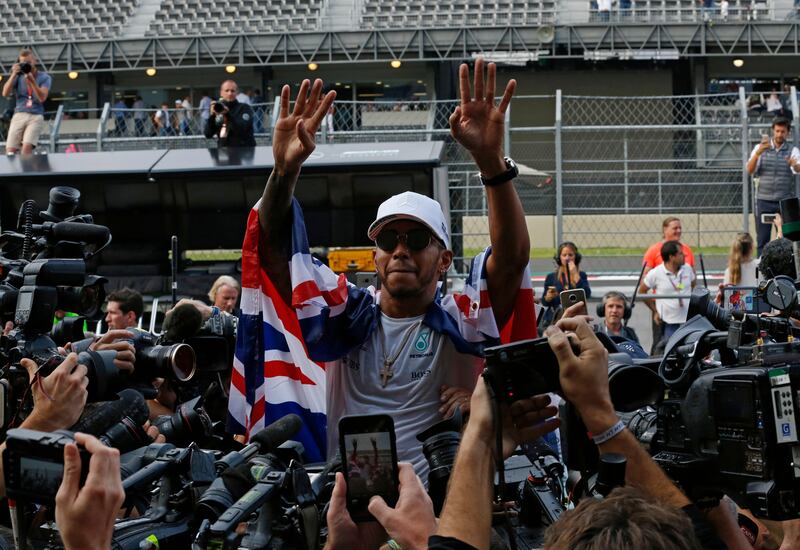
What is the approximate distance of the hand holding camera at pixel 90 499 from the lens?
2.30 metres

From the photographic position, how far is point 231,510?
9.27 ft

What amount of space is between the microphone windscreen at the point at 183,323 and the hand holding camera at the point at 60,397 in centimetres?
143

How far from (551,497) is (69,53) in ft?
80.1

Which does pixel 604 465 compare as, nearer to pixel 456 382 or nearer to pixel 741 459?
pixel 741 459

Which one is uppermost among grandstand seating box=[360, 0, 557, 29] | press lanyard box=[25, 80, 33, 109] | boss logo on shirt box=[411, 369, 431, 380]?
grandstand seating box=[360, 0, 557, 29]

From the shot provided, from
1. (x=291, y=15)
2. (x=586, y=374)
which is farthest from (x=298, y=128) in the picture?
(x=291, y=15)

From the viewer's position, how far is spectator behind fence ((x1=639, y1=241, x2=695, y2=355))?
10867mm

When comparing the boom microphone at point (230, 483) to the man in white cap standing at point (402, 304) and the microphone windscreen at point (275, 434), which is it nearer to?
the microphone windscreen at point (275, 434)

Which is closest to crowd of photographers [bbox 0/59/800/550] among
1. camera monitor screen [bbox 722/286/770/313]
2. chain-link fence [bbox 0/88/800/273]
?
camera monitor screen [bbox 722/286/770/313]

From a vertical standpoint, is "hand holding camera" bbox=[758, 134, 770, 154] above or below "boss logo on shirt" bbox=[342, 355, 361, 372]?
above

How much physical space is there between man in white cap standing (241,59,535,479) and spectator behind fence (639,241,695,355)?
23.2ft

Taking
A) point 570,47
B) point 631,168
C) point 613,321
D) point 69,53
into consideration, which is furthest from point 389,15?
point 613,321

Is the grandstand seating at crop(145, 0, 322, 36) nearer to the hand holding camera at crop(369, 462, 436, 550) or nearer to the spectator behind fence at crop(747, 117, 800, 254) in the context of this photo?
the spectator behind fence at crop(747, 117, 800, 254)

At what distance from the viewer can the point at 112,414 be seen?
3686mm
